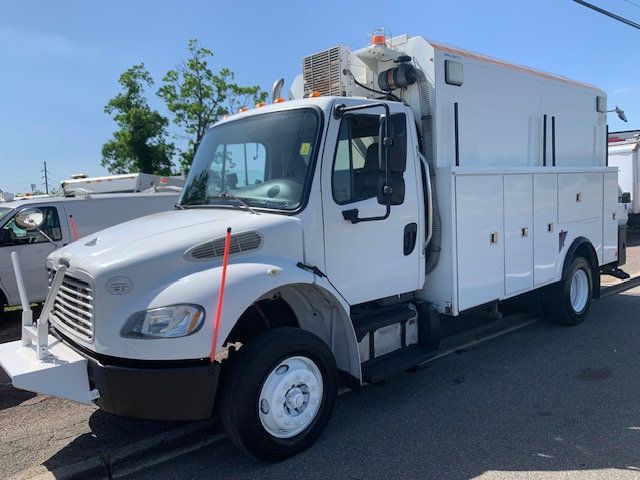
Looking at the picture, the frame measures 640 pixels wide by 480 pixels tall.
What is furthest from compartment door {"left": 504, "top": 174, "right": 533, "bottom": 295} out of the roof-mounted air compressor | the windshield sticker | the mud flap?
the mud flap

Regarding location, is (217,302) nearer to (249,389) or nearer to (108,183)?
(249,389)

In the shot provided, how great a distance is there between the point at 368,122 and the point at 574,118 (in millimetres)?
3976

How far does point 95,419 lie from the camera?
4.47m

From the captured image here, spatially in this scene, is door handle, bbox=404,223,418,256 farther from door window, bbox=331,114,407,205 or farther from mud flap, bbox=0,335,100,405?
mud flap, bbox=0,335,100,405

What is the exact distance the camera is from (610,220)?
7.63m

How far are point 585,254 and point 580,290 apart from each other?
19.8 inches

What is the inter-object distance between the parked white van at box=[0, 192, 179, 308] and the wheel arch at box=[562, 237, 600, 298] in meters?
7.02

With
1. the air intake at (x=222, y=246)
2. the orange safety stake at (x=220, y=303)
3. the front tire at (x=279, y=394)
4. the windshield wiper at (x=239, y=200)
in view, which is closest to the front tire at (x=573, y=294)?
the front tire at (x=279, y=394)

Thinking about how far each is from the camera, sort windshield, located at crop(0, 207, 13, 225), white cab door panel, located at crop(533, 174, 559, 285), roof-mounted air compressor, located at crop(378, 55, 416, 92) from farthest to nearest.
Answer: windshield, located at crop(0, 207, 13, 225) → white cab door panel, located at crop(533, 174, 559, 285) → roof-mounted air compressor, located at crop(378, 55, 416, 92)

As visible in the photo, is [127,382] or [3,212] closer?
[127,382]

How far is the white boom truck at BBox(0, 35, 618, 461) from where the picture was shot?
3.18 meters

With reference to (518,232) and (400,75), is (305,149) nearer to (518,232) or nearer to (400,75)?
(400,75)

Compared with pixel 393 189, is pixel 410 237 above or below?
below

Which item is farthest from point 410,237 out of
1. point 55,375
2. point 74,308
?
point 55,375
